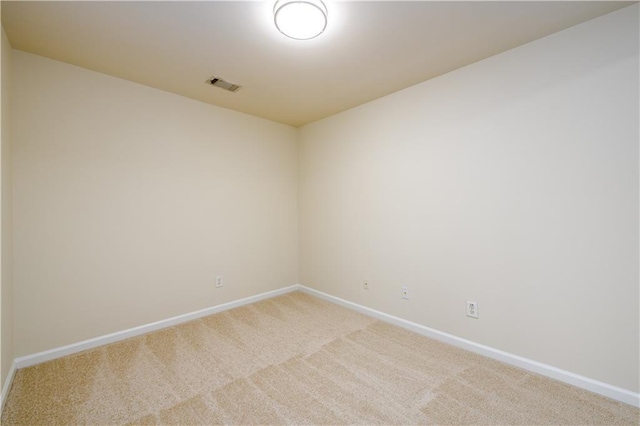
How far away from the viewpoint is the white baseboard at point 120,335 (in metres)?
2.19

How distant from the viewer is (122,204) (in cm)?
262

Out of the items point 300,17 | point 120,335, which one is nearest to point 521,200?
point 300,17

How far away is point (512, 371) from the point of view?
207cm

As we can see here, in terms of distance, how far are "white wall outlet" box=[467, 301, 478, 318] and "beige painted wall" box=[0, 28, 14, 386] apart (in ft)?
11.0

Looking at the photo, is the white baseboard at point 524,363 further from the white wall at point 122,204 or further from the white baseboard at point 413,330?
the white wall at point 122,204

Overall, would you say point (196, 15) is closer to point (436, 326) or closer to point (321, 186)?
point (321, 186)

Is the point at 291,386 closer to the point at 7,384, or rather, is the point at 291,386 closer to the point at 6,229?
the point at 7,384

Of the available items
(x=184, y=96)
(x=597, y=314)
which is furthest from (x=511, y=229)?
(x=184, y=96)

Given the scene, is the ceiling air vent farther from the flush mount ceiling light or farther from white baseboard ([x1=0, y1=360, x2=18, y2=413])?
white baseboard ([x1=0, y1=360, x2=18, y2=413])

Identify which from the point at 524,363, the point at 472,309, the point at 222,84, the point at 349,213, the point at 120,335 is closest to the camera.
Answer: the point at 524,363

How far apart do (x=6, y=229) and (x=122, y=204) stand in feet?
2.56

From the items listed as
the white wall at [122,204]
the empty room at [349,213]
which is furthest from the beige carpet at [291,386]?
the white wall at [122,204]

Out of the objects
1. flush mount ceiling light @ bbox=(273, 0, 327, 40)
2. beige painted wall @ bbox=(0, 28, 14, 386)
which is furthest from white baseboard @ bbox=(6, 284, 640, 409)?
flush mount ceiling light @ bbox=(273, 0, 327, 40)

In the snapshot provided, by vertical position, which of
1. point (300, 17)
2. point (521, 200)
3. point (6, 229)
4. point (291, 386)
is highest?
point (300, 17)
